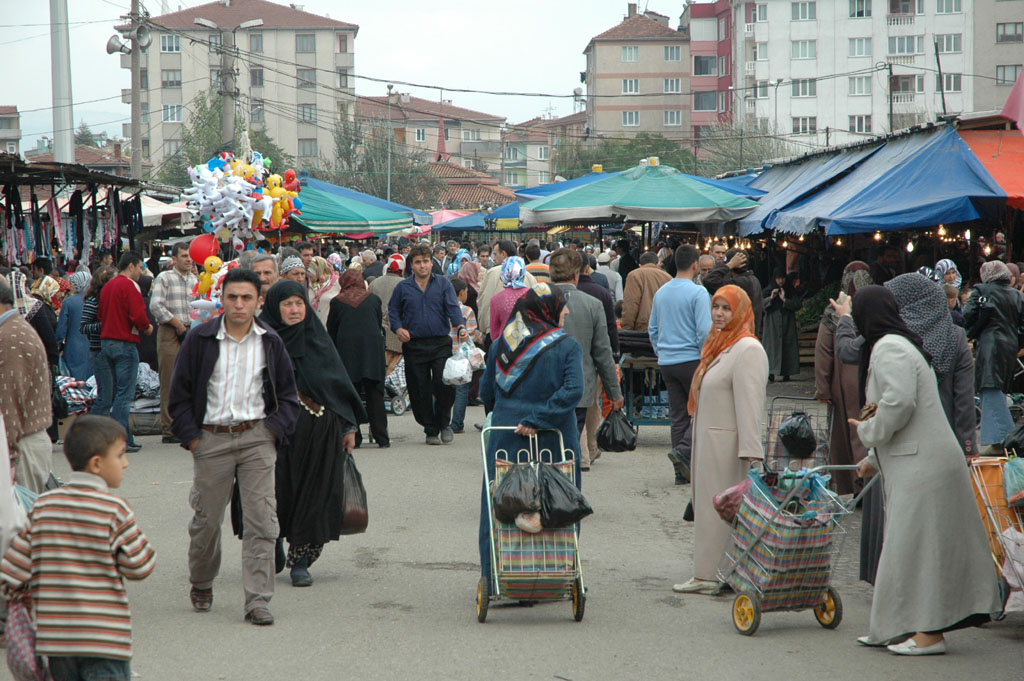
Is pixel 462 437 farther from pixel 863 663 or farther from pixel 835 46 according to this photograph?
pixel 835 46

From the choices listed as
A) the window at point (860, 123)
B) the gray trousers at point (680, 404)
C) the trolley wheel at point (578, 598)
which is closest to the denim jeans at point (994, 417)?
the gray trousers at point (680, 404)

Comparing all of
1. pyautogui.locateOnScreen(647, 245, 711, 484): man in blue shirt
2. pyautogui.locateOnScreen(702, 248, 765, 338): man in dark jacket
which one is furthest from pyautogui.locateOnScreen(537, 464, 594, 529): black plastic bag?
pyautogui.locateOnScreen(702, 248, 765, 338): man in dark jacket

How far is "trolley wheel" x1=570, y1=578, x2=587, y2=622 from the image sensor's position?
593cm

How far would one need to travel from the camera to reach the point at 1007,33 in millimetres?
70000

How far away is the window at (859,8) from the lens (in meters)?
73.1

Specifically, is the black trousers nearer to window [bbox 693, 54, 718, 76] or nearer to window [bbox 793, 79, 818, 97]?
window [bbox 793, 79, 818, 97]

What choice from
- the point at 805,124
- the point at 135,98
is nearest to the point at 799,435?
the point at 135,98

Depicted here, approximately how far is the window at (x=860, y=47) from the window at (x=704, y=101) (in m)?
13.7

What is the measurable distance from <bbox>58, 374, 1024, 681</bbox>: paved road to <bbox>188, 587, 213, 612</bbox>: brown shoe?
0.20ft

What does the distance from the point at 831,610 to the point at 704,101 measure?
83.8 meters

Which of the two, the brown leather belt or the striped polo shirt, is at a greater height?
the brown leather belt

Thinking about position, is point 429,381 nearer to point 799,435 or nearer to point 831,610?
point 799,435

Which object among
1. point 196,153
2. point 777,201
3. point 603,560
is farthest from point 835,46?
point 603,560

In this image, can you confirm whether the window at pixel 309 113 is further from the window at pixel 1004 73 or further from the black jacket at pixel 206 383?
the black jacket at pixel 206 383
